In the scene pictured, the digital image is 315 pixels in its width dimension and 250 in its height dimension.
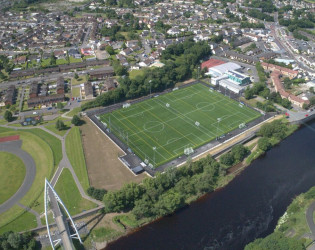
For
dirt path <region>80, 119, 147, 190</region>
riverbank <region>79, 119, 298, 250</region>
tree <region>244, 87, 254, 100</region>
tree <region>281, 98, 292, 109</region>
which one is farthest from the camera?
tree <region>244, 87, 254, 100</region>

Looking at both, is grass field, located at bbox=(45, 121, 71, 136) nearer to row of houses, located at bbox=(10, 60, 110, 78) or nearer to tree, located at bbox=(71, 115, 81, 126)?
tree, located at bbox=(71, 115, 81, 126)

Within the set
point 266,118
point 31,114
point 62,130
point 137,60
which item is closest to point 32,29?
point 137,60

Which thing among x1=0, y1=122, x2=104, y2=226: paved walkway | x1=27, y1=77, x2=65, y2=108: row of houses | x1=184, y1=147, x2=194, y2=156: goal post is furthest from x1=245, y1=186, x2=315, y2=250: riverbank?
x1=27, y1=77, x2=65, y2=108: row of houses

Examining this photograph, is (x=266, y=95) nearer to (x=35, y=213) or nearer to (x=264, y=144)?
(x=264, y=144)

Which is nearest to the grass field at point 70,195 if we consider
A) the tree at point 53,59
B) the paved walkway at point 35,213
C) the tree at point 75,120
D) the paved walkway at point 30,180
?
the paved walkway at point 30,180

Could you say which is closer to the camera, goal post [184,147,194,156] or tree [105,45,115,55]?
goal post [184,147,194,156]

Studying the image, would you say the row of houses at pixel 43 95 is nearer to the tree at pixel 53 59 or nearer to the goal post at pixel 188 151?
the tree at pixel 53 59

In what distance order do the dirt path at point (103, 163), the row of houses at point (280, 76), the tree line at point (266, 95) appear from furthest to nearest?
1. the row of houses at point (280, 76)
2. the tree line at point (266, 95)
3. the dirt path at point (103, 163)

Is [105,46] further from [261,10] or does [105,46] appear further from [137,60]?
[261,10]
